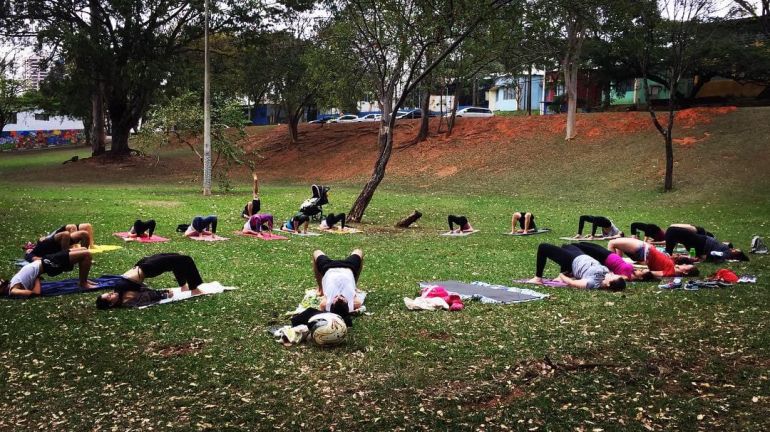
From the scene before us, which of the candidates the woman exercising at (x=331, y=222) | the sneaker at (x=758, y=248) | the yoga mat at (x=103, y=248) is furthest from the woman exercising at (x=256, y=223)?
the sneaker at (x=758, y=248)

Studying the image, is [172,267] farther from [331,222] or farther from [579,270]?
[331,222]

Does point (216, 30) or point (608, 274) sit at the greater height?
point (216, 30)

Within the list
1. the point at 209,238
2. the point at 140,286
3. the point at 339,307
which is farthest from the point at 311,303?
the point at 209,238

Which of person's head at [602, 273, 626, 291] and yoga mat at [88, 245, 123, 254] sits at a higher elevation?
person's head at [602, 273, 626, 291]

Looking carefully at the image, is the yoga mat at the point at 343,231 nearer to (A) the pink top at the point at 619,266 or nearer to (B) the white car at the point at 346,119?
(A) the pink top at the point at 619,266

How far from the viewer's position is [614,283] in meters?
9.79

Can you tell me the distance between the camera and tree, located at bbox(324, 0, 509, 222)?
18078 mm

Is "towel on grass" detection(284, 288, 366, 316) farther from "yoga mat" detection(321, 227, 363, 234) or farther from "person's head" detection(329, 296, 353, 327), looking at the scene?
"yoga mat" detection(321, 227, 363, 234)

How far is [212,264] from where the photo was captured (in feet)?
40.2

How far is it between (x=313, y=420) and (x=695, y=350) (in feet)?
13.7

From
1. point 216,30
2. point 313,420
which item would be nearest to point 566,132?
point 216,30

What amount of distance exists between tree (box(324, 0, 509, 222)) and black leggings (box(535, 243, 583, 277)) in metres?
8.82

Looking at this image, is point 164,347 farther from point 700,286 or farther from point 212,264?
point 700,286

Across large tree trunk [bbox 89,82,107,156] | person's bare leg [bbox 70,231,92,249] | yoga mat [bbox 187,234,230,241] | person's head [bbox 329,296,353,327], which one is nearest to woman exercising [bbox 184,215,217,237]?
yoga mat [bbox 187,234,230,241]
